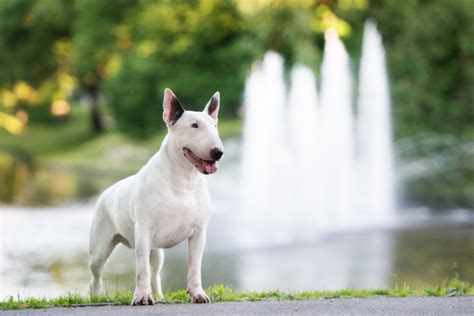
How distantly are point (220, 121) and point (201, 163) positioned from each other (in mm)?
36703

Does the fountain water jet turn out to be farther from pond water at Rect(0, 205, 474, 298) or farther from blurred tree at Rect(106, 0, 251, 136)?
blurred tree at Rect(106, 0, 251, 136)

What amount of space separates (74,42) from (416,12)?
1959 cm

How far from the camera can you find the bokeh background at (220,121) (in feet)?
57.1

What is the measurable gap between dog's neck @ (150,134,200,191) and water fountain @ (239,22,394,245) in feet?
54.2

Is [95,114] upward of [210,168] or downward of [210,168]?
upward

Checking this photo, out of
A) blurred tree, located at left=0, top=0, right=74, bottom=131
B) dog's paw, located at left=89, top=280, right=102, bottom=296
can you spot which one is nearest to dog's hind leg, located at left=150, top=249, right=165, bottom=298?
dog's paw, located at left=89, top=280, right=102, bottom=296

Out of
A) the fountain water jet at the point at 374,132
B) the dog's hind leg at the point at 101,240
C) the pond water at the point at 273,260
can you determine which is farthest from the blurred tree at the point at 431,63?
the dog's hind leg at the point at 101,240

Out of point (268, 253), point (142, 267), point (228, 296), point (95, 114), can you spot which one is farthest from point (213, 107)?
point (95, 114)

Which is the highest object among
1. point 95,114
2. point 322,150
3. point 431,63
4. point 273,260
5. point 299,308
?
point 95,114

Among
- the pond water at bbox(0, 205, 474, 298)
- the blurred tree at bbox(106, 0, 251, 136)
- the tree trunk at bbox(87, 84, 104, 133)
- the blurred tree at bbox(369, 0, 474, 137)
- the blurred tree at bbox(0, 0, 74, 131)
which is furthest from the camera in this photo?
the tree trunk at bbox(87, 84, 104, 133)

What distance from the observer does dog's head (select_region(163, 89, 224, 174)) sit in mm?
6699

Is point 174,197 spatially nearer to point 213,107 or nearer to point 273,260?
point 213,107

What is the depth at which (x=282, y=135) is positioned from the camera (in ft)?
104

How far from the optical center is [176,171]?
6.95 metres
